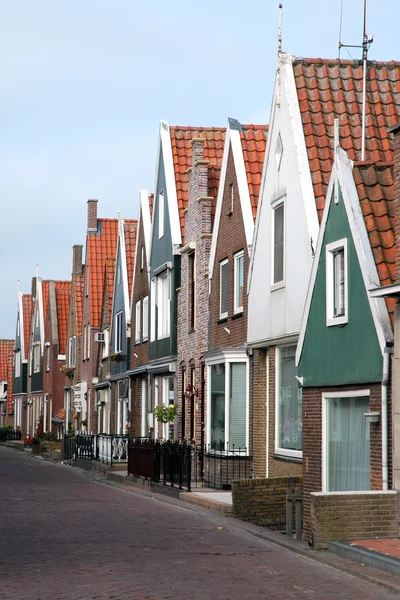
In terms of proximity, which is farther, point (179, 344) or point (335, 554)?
point (179, 344)

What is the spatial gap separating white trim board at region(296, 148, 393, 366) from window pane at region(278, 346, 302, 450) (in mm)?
4098

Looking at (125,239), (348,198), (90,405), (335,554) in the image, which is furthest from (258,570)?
(90,405)

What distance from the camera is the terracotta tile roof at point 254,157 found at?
26.5 m

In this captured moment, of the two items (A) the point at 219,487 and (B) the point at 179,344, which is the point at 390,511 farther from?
(B) the point at 179,344

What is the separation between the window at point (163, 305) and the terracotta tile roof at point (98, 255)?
49.4 feet

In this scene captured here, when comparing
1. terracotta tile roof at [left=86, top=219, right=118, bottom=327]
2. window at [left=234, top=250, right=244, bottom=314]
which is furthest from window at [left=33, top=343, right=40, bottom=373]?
window at [left=234, top=250, right=244, bottom=314]

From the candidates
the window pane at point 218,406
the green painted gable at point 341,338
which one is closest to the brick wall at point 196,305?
the window pane at point 218,406

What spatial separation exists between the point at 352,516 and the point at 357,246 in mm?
→ 3951

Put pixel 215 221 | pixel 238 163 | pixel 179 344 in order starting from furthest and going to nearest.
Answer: pixel 179 344, pixel 215 221, pixel 238 163

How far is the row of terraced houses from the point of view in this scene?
16.0 metres

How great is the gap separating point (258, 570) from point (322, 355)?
4.87 m

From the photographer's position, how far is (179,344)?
32938 millimetres

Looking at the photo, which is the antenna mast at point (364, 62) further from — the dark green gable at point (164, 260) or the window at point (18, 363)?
the window at point (18, 363)

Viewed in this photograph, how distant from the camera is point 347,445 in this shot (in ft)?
53.9
